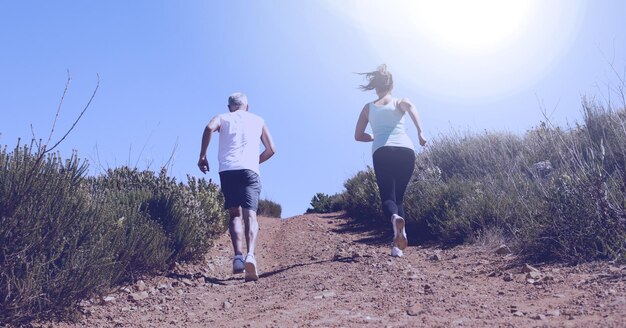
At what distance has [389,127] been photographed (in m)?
6.55

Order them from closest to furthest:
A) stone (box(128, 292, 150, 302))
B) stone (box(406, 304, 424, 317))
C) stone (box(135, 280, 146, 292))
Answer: stone (box(406, 304, 424, 317)) < stone (box(128, 292, 150, 302)) < stone (box(135, 280, 146, 292))

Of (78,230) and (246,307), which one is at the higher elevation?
(78,230)

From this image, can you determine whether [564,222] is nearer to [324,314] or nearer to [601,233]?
[601,233]

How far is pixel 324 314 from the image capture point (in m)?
4.12

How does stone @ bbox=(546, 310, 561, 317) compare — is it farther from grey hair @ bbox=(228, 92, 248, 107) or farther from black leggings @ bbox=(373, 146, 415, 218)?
grey hair @ bbox=(228, 92, 248, 107)

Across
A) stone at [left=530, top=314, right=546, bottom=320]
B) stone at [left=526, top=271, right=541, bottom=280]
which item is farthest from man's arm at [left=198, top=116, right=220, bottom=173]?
stone at [left=530, top=314, right=546, bottom=320]

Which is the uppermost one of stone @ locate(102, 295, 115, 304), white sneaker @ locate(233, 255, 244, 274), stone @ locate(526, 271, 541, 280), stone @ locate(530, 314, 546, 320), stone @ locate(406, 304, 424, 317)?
white sneaker @ locate(233, 255, 244, 274)

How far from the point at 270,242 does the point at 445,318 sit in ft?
18.4

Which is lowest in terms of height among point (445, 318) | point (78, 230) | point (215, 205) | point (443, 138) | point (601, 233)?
point (445, 318)

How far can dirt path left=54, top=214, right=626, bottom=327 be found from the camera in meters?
3.72

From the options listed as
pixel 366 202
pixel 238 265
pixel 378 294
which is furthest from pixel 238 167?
pixel 366 202

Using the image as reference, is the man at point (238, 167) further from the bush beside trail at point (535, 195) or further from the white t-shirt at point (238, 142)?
the bush beside trail at point (535, 195)

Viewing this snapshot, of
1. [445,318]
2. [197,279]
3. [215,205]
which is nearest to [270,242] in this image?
[215,205]

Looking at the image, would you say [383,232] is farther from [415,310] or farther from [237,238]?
[415,310]
